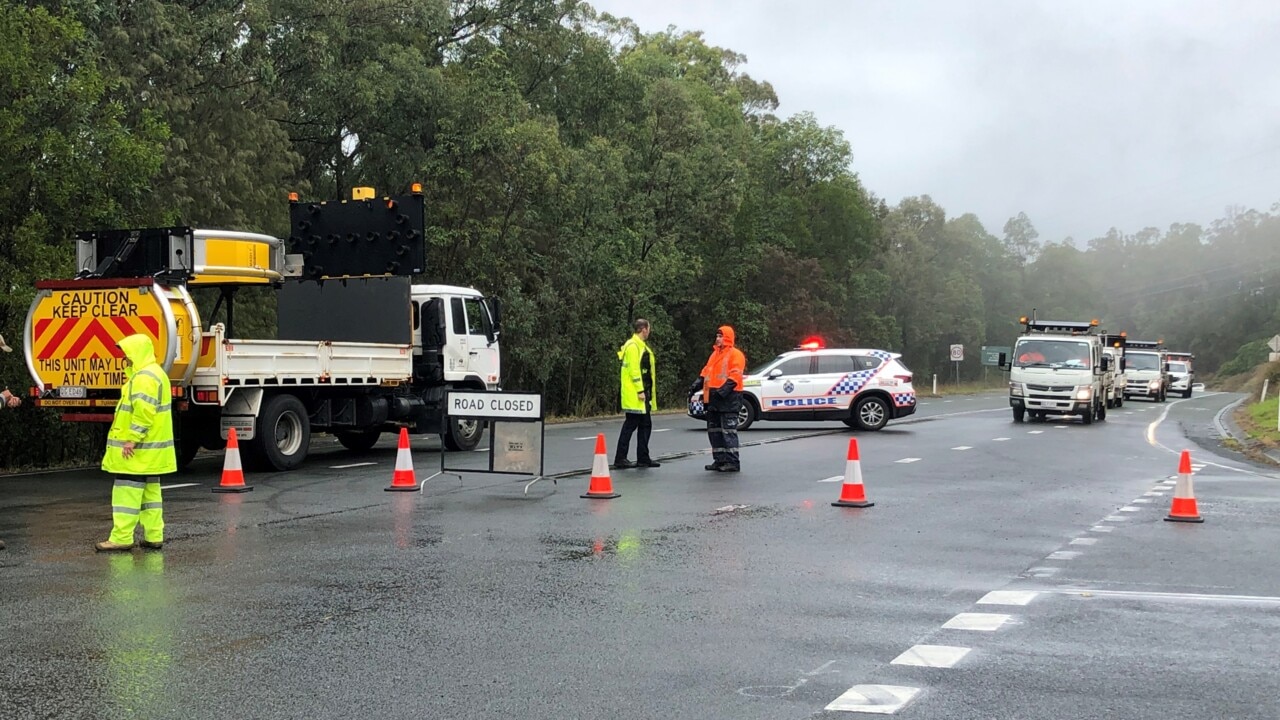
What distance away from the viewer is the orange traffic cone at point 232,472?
47.6 feet

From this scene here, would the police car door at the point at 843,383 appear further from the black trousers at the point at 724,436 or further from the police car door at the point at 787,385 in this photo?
the black trousers at the point at 724,436

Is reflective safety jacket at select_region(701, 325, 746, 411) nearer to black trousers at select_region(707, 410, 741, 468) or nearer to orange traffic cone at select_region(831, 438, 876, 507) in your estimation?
black trousers at select_region(707, 410, 741, 468)

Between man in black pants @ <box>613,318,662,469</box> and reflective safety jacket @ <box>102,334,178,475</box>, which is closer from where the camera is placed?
reflective safety jacket @ <box>102,334,178,475</box>

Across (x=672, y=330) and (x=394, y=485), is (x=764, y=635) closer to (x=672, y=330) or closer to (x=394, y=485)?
(x=394, y=485)

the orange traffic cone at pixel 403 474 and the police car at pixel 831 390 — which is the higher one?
the police car at pixel 831 390

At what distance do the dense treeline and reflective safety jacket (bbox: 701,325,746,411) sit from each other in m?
8.97

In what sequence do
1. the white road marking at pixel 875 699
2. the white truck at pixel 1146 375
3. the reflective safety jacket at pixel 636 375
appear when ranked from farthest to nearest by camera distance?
the white truck at pixel 1146 375 → the reflective safety jacket at pixel 636 375 → the white road marking at pixel 875 699

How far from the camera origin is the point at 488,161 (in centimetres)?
3369

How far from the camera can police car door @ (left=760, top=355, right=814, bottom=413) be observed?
1062 inches

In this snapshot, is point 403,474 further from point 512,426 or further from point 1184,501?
point 1184,501

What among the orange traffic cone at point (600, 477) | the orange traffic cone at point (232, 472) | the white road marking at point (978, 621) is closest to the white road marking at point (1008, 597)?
the white road marking at point (978, 621)

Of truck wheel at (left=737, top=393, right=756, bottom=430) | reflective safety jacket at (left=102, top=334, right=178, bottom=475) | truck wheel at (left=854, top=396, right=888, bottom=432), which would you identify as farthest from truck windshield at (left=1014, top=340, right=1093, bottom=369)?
reflective safety jacket at (left=102, top=334, right=178, bottom=475)

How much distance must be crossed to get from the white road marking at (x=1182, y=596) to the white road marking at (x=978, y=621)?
3.51 feet

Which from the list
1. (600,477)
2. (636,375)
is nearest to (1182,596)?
(600,477)
